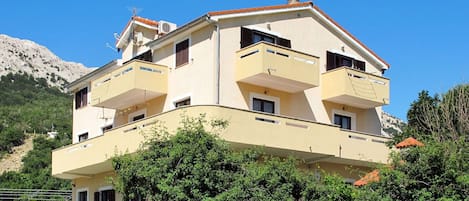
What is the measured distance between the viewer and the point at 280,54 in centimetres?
2748

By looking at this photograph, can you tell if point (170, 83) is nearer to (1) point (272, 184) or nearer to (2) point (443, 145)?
(1) point (272, 184)

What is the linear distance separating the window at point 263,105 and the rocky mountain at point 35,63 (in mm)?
78127

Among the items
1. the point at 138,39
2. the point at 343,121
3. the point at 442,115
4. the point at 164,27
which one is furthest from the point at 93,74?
the point at 442,115

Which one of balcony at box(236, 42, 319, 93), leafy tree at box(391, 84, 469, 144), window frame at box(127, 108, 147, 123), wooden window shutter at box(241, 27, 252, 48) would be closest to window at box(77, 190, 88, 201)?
window frame at box(127, 108, 147, 123)

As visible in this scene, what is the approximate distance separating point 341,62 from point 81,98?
13.3 m

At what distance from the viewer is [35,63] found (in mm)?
111062

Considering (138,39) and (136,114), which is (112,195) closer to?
(136,114)

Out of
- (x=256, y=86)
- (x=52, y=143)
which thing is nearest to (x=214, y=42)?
(x=256, y=86)

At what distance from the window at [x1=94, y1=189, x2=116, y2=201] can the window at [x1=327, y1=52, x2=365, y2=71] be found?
423 inches

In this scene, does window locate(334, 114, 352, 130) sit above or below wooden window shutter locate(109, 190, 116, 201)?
above

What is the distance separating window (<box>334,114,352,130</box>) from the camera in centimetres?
3145

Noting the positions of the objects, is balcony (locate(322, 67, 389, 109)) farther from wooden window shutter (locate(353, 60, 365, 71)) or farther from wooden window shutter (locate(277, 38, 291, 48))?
wooden window shutter (locate(277, 38, 291, 48))

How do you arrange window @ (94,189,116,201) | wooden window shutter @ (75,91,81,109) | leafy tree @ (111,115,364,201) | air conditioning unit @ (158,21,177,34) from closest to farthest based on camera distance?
1. leafy tree @ (111,115,364,201)
2. window @ (94,189,116,201)
3. air conditioning unit @ (158,21,177,34)
4. wooden window shutter @ (75,91,81,109)

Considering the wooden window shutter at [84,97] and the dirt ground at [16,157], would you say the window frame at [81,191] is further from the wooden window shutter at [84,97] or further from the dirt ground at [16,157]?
the dirt ground at [16,157]
